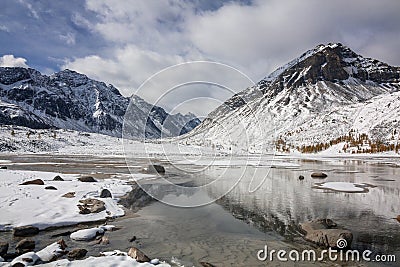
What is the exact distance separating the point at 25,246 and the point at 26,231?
207 cm

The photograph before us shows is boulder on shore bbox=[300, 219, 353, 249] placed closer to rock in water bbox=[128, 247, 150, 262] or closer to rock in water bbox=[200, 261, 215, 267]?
rock in water bbox=[200, 261, 215, 267]

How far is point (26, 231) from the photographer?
550 inches

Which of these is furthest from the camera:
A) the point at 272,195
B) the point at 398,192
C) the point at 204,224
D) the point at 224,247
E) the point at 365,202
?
the point at 398,192

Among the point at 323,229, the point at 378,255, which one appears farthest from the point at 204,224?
the point at 378,255

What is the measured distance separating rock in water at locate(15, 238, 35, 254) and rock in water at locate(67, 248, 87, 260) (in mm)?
2133

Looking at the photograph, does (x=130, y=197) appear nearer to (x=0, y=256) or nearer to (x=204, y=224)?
→ (x=204, y=224)

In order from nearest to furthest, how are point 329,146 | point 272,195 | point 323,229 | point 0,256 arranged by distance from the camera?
point 0,256
point 323,229
point 272,195
point 329,146

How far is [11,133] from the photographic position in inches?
4523

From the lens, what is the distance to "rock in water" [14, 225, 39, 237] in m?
13.8

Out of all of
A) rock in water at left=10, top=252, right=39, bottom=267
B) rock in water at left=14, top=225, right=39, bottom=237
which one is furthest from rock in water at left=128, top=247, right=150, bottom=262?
rock in water at left=14, top=225, right=39, bottom=237

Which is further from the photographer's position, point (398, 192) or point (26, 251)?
point (398, 192)

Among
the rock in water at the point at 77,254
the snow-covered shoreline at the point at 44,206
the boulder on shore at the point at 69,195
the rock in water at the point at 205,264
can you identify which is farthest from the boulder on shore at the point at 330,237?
the boulder on shore at the point at 69,195

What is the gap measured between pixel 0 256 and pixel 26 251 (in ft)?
3.42

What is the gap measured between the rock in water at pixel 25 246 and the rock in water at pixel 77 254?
2.13 meters
